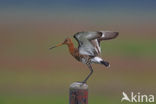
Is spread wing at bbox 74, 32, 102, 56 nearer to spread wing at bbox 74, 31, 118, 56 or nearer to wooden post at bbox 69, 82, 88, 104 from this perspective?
spread wing at bbox 74, 31, 118, 56

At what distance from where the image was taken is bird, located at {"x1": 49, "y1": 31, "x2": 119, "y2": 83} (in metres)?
2.83

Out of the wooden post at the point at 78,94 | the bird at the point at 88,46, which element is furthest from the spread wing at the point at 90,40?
the wooden post at the point at 78,94

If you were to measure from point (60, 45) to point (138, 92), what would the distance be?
853 millimetres

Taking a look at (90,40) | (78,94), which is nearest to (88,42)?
(90,40)

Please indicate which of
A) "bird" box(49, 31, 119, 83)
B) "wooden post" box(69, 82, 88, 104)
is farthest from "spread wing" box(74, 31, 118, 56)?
"wooden post" box(69, 82, 88, 104)

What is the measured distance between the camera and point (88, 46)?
2.87 m

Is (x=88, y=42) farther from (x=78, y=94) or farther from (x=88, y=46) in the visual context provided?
(x=78, y=94)

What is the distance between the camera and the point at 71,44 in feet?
9.41

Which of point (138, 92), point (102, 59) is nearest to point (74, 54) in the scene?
point (102, 59)

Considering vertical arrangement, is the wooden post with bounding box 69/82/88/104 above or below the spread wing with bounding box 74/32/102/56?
below

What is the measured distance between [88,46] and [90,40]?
0.05 metres

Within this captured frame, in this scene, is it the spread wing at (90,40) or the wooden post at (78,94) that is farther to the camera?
the spread wing at (90,40)

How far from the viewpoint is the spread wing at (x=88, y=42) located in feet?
9.27

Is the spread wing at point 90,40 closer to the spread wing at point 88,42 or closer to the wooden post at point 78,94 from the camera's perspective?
the spread wing at point 88,42
